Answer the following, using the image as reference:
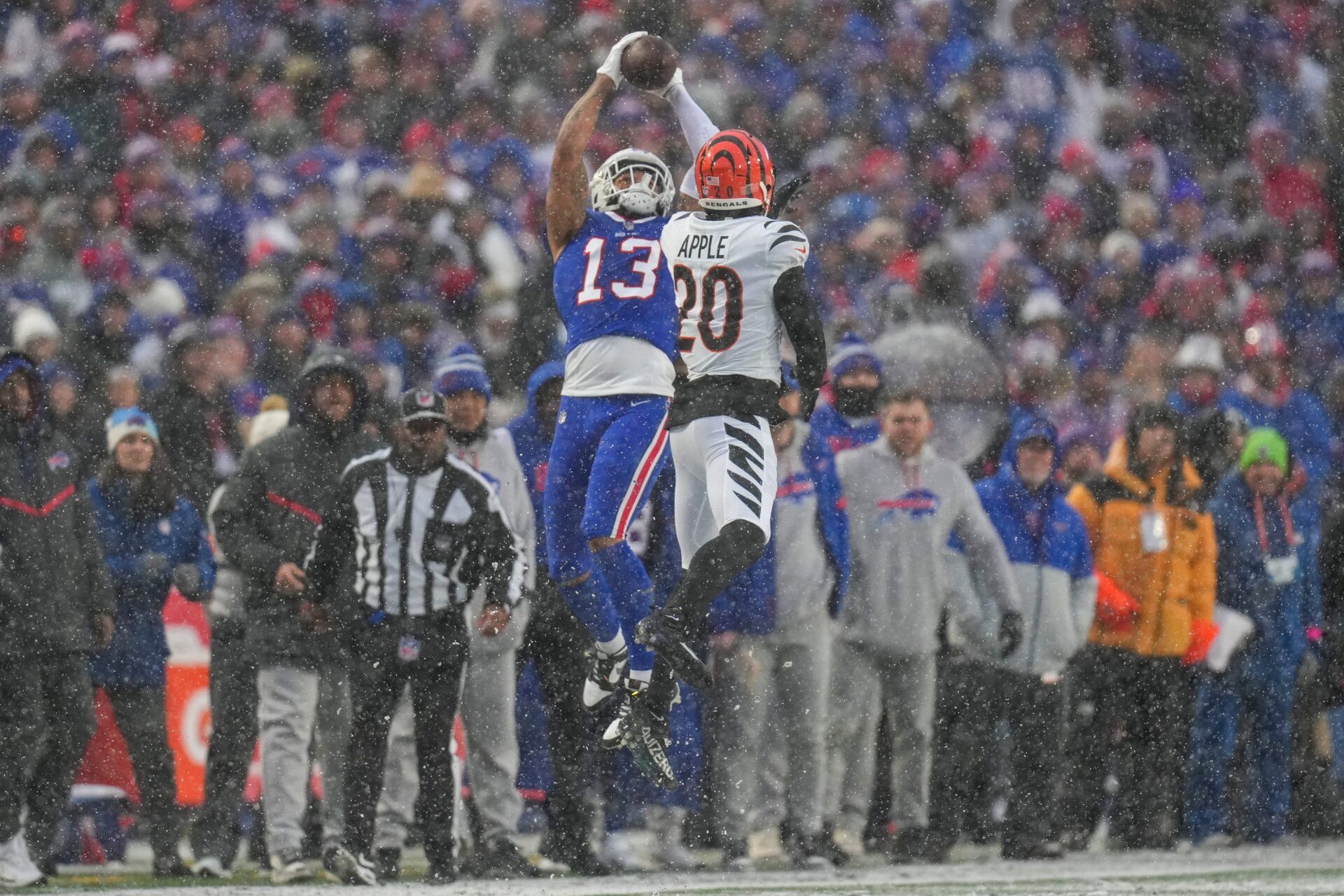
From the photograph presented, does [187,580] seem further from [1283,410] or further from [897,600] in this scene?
[1283,410]

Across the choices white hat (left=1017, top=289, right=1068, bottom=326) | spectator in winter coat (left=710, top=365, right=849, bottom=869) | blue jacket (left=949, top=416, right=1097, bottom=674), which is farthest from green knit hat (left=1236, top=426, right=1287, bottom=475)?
spectator in winter coat (left=710, top=365, right=849, bottom=869)

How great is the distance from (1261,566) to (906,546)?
7.69 ft

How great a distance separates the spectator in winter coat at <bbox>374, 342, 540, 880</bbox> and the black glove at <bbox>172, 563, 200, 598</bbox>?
110 centimetres

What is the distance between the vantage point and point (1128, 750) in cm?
1256

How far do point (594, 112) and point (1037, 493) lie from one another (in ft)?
12.9

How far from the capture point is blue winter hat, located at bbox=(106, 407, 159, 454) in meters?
11.4

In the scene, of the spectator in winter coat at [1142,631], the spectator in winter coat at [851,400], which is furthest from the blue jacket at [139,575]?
the spectator in winter coat at [1142,631]

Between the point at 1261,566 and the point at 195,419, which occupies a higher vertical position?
the point at 195,419

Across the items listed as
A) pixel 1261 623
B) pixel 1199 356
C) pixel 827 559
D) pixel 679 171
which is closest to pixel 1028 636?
pixel 827 559

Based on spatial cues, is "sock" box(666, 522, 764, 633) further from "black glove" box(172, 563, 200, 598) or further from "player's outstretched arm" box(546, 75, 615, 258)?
→ "black glove" box(172, 563, 200, 598)

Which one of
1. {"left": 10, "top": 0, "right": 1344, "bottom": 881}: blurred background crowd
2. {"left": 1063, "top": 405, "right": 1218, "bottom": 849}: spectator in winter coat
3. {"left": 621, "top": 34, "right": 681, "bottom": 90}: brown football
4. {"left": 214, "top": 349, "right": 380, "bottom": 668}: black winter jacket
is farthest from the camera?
{"left": 10, "top": 0, "right": 1344, "bottom": 881}: blurred background crowd

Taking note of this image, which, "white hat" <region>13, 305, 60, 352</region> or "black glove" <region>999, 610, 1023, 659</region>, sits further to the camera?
"white hat" <region>13, 305, 60, 352</region>

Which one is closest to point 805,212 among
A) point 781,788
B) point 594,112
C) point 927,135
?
point 927,135

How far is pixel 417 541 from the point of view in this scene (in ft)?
34.3
